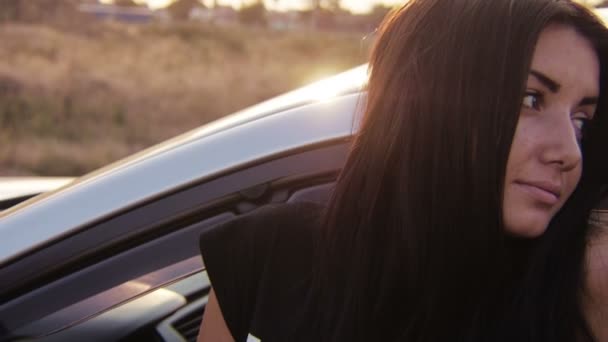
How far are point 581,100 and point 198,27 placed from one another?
30609 mm

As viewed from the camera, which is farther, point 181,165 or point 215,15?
point 215,15

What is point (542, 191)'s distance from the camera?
129 centimetres

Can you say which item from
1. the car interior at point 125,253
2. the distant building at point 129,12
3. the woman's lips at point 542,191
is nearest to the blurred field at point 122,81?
the car interior at point 125,253

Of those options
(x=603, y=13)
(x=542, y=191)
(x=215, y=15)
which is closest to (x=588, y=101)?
(x=542, y=191)

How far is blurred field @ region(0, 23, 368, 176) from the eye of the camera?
36.7 ft

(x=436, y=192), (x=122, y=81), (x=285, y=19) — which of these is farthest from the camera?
(x=285, y=19)

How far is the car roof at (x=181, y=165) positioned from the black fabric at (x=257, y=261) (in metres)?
0.13

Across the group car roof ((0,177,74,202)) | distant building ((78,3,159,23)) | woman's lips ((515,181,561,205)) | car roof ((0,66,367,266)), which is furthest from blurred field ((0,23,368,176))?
distant building ((78,3,159,23))

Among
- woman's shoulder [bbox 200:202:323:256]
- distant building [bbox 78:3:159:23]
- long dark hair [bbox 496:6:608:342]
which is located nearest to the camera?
long dark hair [bbox 496:6:608:342]

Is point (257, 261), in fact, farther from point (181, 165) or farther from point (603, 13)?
point (603, 13)

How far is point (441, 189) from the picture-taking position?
→ 1389mm

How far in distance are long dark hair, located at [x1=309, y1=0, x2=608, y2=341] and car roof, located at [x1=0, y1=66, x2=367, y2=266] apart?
0.14 meters

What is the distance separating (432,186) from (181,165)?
1.69 ft

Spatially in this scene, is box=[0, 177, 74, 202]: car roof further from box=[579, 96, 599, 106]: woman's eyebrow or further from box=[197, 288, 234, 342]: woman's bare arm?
box=[579, 96, 599, 106]: woman's eyebrow
